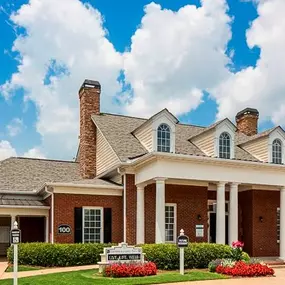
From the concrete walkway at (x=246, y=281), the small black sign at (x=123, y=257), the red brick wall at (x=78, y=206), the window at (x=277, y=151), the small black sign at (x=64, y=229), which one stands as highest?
the window at (x=277, y=151)

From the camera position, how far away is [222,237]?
20.9 meters

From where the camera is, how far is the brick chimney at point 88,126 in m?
25.6

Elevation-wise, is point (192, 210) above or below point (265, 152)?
below

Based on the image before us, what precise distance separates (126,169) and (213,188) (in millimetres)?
5458

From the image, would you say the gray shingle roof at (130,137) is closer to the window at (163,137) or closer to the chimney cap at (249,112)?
the window at (163,137)

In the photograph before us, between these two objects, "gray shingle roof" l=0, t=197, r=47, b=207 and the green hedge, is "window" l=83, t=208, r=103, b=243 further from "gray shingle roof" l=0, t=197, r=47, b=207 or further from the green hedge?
"gray shingle roof" l=0, t=197, r=47, b=207

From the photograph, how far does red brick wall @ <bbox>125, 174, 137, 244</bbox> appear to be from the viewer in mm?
21375

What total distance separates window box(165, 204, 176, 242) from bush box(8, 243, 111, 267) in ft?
13.4

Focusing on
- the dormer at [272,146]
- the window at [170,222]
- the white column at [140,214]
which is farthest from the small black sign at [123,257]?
the dormer at [272,146]

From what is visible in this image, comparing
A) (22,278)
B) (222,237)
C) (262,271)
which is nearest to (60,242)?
(22,278)

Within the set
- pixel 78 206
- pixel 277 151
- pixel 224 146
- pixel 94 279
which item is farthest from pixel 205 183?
pixel 94 279

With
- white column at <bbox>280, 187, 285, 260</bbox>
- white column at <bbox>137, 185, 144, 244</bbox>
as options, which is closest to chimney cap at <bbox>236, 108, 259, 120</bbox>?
white column at <bbox>280, 187, 285, 260</bbox>

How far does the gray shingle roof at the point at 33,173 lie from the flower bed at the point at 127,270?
6.95 meters

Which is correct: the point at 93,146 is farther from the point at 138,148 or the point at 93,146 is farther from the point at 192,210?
the point at 192,210
